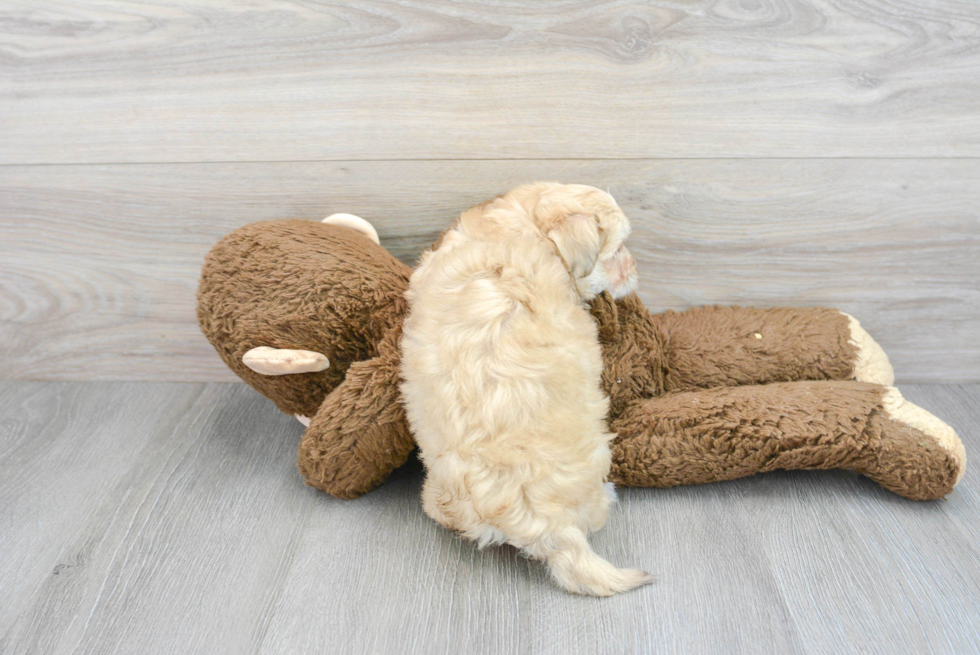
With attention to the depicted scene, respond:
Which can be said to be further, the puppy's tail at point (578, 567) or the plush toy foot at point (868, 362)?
the plush toy foot at point (868, 362)

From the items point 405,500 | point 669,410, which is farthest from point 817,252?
point 405,500

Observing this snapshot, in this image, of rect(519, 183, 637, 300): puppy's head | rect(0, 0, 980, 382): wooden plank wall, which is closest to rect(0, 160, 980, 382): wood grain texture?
rect(0, 0, 980, 382): wooden plank wall

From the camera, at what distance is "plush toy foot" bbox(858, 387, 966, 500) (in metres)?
0.95

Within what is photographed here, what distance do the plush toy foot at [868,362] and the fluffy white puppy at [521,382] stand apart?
0.49 meters

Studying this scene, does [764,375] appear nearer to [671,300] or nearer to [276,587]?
[671,300]

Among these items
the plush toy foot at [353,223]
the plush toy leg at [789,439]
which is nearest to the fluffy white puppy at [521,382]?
the plush toy leg at [789,439]

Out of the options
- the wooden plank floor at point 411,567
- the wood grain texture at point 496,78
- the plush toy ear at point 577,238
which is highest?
the wood grain texture at point 496,78

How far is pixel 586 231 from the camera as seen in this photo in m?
0.88

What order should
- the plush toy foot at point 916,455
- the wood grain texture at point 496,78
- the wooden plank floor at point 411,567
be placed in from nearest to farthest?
the wooden plank floor at point 411,567, the plush toy foot at point 916,455, the wood grain texture at point 496,78

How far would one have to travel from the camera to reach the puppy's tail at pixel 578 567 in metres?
0.82

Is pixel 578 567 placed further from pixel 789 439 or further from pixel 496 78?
pixel 496 78

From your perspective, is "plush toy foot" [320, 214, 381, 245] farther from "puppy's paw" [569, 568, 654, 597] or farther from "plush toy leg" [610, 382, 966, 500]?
"puppy's paw" [569, 568, 654, 597]

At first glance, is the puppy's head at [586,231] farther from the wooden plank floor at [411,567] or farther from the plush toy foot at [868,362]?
the plush toy foot at [868,362]

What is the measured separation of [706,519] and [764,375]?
28 centimetres
